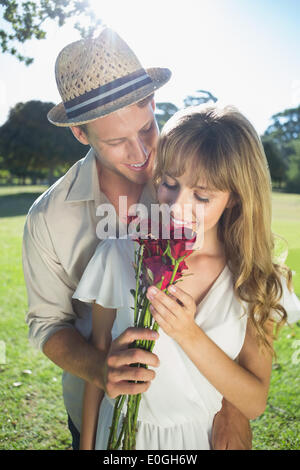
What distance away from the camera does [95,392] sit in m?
1.67

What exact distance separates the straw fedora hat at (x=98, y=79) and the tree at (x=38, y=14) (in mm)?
565

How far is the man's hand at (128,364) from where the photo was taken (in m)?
1.27

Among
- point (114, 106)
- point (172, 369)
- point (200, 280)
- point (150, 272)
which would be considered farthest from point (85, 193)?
point (172, 369)

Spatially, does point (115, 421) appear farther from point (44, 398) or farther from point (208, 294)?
point (44, 398)

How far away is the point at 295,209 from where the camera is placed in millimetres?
9883

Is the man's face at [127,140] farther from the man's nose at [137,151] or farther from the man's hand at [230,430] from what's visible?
the man's hand at [230,430]

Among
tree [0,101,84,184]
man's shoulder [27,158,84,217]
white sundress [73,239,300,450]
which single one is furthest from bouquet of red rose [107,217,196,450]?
tree [0,101,84,184]

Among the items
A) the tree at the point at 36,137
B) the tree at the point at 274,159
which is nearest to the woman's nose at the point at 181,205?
the tree at the point at 36,137

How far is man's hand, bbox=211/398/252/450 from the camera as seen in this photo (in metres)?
1.57

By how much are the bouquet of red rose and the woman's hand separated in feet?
0.11

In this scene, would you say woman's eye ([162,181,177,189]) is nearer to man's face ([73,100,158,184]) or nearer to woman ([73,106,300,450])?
woman ([73,106,300,450])
